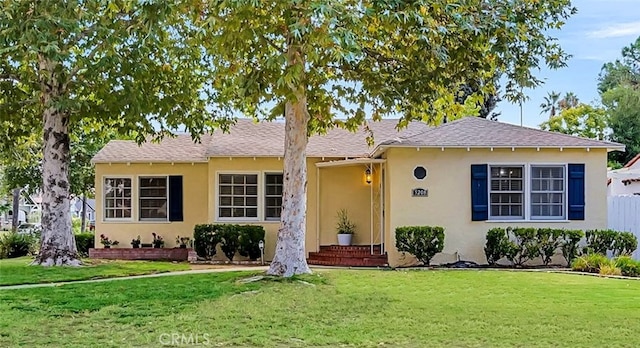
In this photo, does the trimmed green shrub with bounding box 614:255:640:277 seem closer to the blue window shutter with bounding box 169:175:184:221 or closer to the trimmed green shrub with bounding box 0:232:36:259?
the blue window shutter with bounding box 169:175:184:221

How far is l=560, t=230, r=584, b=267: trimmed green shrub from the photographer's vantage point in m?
14.4

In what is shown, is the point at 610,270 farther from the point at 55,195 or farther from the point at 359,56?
the point at 55,195

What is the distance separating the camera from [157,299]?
9477 millimetres

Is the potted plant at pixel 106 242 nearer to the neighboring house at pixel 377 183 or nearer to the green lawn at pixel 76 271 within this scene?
the neighboring house at pixel 377 183

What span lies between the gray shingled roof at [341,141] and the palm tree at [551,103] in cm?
2985

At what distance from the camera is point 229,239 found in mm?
16391

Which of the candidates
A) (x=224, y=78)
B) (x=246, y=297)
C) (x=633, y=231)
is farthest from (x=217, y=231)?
(x=633, y=231)

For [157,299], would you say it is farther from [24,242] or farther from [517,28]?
[24,242]

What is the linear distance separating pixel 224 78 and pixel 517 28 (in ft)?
18.1

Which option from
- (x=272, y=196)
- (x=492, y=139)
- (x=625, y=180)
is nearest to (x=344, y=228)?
(x=272, y=196)

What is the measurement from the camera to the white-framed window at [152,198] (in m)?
18.6

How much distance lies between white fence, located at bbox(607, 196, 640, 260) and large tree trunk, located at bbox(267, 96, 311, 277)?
8.29 metres

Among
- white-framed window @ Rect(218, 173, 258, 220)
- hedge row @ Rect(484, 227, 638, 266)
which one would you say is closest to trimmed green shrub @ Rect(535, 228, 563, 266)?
hedge row @ Rect(484, 227, 638, 266)

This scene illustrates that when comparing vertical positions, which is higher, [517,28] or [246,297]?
[517,28]
